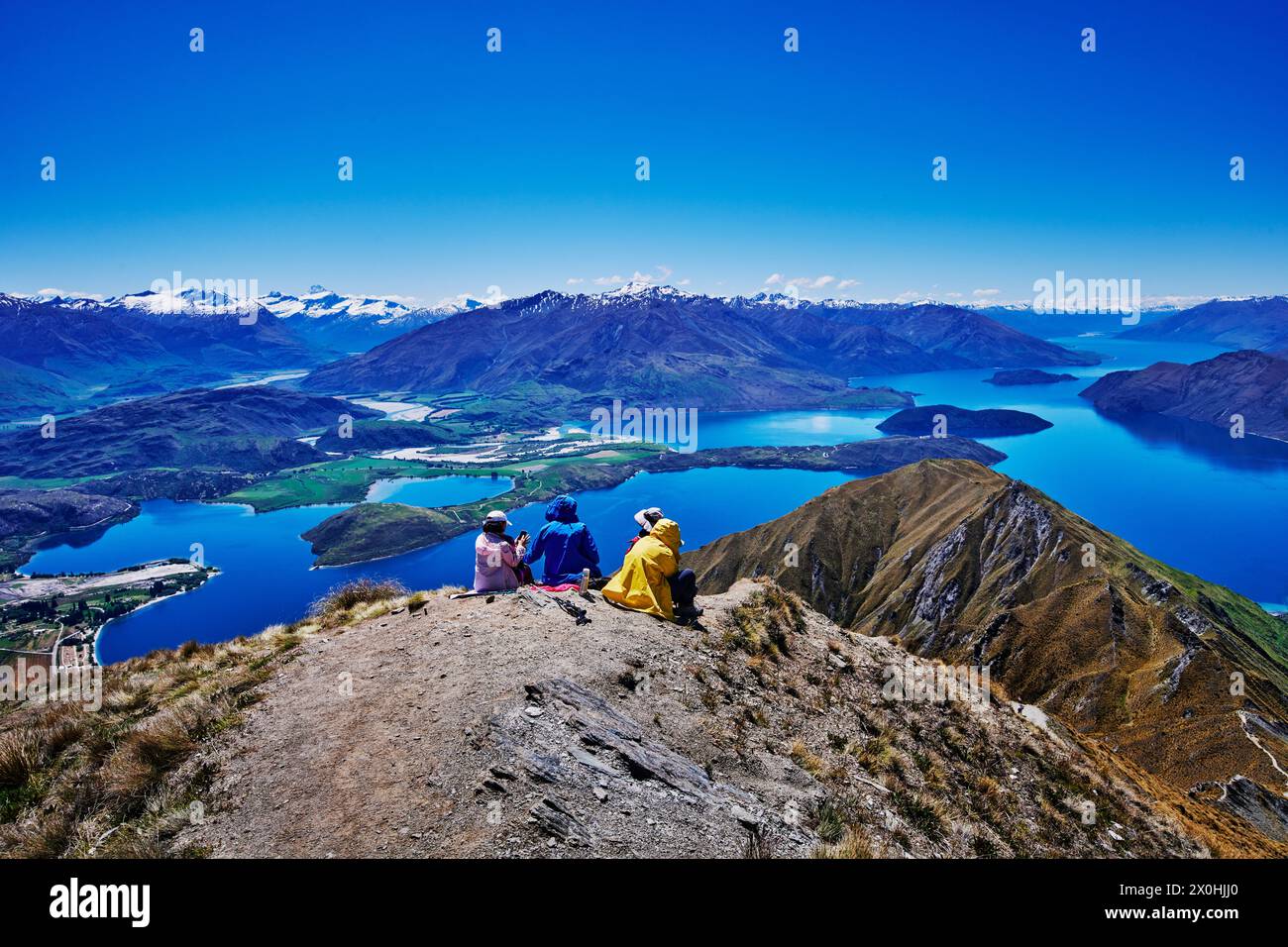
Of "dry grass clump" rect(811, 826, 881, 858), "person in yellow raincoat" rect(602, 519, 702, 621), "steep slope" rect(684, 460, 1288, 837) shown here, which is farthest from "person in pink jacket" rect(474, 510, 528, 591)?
"steep slope" rect(684, 460, 1288, 837)

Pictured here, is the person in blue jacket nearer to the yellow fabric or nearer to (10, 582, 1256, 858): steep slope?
the yellow fabric

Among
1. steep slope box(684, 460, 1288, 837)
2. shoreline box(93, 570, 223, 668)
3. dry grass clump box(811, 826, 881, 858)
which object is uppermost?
dry grass clump box(811, 826, 881, 858)

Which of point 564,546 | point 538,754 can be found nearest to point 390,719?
point 538,754

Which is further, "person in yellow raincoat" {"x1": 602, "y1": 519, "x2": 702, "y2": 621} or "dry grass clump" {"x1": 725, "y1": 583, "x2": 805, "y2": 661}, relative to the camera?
"dry grass clump" {"x1": 725, "y1": 583, "x2": 805, "y2": 661}
